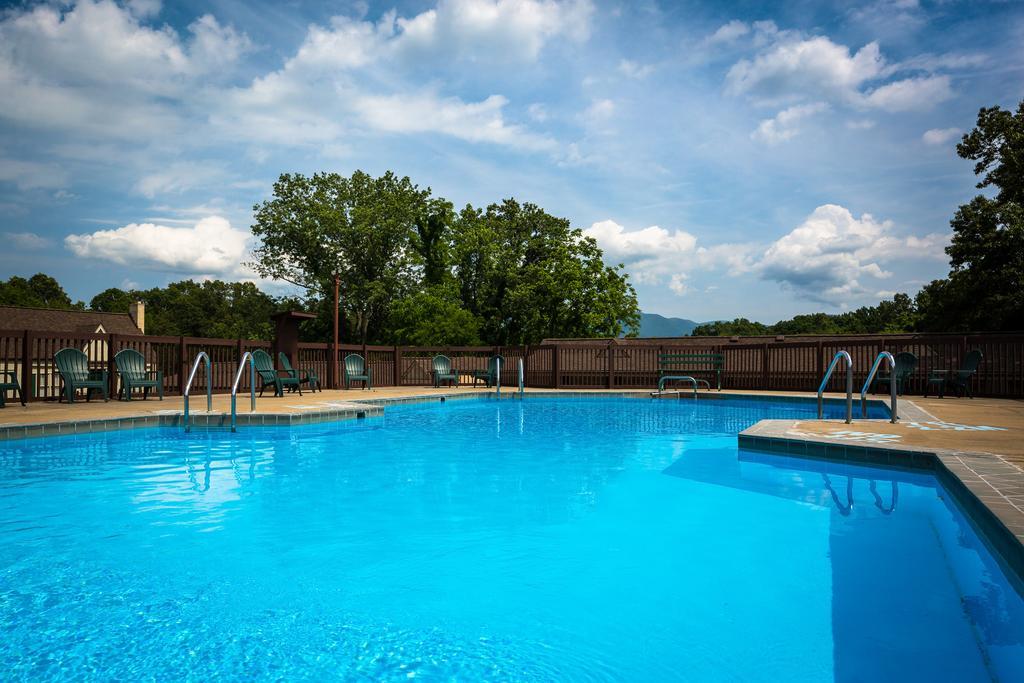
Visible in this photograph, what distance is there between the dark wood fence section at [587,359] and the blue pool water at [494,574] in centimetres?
786

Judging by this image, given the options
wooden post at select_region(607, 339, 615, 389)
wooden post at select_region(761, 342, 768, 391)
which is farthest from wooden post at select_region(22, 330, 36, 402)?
wooden post at select_region(761, 342, 768, 391)

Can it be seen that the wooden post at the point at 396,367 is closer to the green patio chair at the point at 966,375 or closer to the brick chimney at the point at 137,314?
the green patio chair at the point at 966,375

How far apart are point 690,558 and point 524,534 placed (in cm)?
106

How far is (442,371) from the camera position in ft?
60.6

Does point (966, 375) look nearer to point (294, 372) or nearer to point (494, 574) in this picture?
point (494, 574)

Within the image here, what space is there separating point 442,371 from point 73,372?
934 cm

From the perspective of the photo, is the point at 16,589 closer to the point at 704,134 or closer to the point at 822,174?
the point at 704,134

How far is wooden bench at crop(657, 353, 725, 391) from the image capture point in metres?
18.1

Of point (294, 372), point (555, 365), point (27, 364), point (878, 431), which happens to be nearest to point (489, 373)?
point (555, 365)

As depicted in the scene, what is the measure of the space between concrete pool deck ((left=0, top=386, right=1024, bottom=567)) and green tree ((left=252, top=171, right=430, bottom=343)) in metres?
23.2

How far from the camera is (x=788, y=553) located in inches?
141

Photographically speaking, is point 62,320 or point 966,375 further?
point 62,320

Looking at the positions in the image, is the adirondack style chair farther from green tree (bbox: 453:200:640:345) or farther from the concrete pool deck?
green tree (bbox: 453:200:640:345)

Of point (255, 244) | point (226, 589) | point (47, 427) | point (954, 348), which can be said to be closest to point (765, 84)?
point (954, 348)
